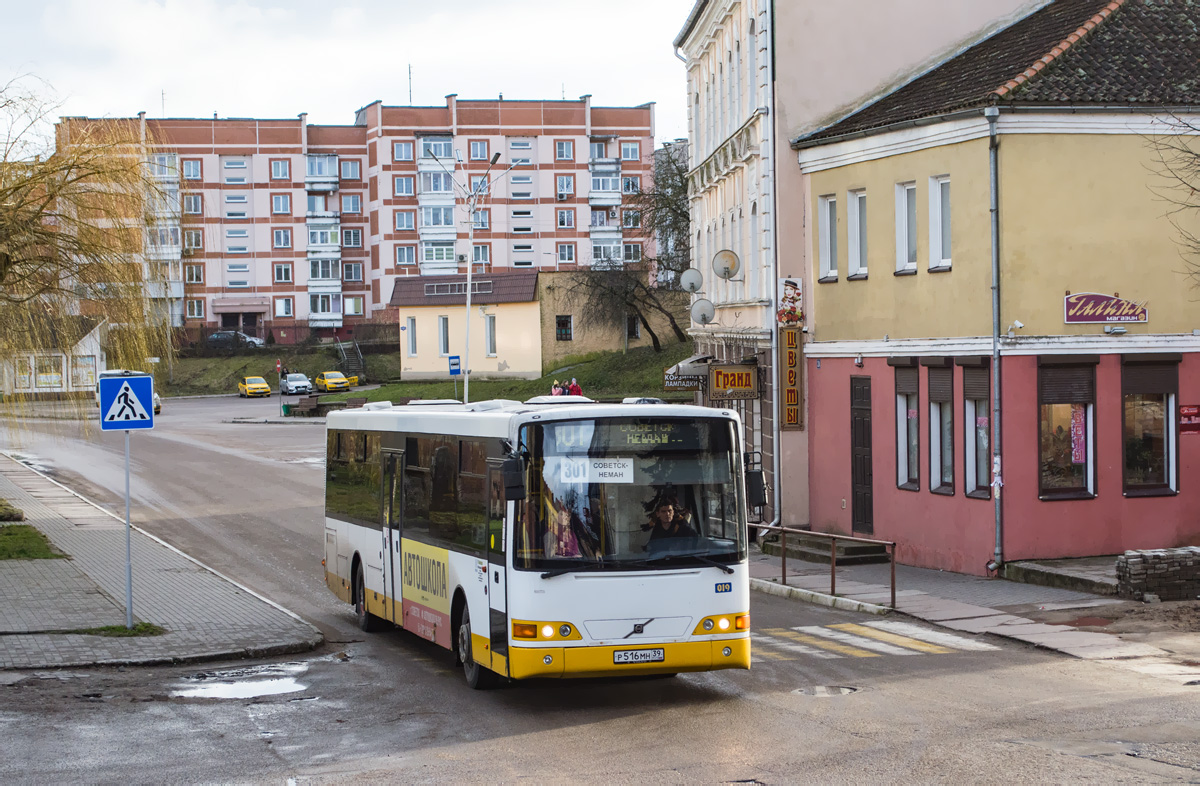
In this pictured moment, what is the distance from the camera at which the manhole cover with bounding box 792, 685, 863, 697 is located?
13008 millimetres

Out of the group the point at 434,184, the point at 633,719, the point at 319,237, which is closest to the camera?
the point at 633,719

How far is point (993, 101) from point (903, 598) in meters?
7.91

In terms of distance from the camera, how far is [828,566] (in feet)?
80.0

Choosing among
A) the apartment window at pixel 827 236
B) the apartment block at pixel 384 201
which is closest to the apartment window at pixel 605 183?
the apartment block at pixel 384 201

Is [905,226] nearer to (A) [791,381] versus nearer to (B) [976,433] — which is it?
(B) [976,433]

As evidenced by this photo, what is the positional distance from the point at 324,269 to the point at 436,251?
372 inches

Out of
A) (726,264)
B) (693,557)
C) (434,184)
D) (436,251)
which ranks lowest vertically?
(693,557)

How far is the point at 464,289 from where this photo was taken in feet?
260

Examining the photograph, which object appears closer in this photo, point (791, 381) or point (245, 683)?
point (245, 683)

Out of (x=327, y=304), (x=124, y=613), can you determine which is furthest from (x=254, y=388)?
(x=124, y=613)

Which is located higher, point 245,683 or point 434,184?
point 434,184

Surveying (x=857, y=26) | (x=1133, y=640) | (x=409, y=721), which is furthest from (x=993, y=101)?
(x=409, y=721)

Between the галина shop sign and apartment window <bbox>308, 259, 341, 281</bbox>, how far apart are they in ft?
289

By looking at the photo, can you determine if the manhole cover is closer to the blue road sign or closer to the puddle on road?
the puddle on road
